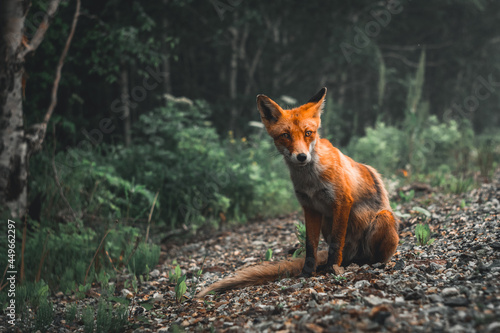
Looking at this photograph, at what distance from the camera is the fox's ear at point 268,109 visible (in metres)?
3.34

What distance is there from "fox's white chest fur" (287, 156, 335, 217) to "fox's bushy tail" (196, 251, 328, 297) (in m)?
0.64

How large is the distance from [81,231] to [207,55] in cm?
1490

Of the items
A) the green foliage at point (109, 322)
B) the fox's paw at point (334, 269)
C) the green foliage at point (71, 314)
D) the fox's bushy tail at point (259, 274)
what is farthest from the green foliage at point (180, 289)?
the fox's paw at point (334, 269)

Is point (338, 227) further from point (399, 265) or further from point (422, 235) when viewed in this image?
point (422, 235)

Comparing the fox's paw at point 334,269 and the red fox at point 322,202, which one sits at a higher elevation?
the red fox at point 322,202

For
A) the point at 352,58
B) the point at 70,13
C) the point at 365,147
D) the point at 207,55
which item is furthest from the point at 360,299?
the point at 207,55

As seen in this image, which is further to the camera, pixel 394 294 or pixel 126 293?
pixel 126 293

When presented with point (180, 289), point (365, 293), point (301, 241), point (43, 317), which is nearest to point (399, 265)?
point (365, 293)

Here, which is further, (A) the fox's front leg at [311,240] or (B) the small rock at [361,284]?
(A) the fox's front leg at [311,240]

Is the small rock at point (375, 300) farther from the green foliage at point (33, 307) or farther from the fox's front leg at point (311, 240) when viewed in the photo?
the green foliage at point (33, 307)

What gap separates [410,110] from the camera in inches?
374

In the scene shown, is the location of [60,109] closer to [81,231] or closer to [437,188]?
[81,231]

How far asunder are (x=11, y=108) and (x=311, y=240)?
4.38m

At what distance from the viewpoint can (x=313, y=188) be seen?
3.38 meters
